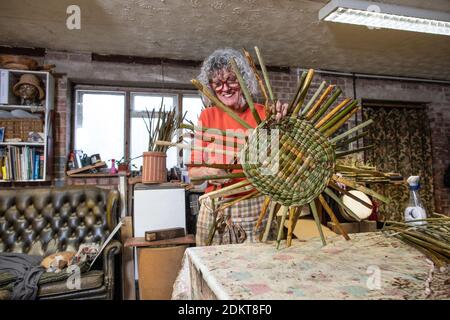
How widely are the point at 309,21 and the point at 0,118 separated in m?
3.51

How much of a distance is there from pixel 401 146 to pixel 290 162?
197 inches

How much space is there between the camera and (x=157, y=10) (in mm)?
2705

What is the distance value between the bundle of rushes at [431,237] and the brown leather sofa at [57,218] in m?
2.23

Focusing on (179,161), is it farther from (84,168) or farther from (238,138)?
(238,138)

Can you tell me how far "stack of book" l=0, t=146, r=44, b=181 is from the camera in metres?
3.19

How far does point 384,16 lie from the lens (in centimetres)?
269

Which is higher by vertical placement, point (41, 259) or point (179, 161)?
point (179, 161)

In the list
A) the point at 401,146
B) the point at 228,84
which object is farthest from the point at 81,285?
the point at 401,146

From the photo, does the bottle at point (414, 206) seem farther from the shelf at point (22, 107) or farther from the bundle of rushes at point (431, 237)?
the shelf at point (22, 107)

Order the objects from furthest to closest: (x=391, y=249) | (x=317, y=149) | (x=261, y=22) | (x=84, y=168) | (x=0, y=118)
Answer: (x=84, y=168) → (x=0, y=118) → (x=261, y=22) → (x=391, y=249) → (x=317, y=149)

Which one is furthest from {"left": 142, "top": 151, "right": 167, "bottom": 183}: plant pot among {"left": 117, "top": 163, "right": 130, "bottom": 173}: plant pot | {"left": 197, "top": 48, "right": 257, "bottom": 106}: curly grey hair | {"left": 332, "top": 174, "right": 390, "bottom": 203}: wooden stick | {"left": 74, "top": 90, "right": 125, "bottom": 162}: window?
{"left": 332, "top": 174, "right": 390, "bottom": 203}: wooden stick

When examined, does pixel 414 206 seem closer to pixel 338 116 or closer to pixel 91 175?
pixel 338 116

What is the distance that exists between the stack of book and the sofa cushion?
5.13 feet
